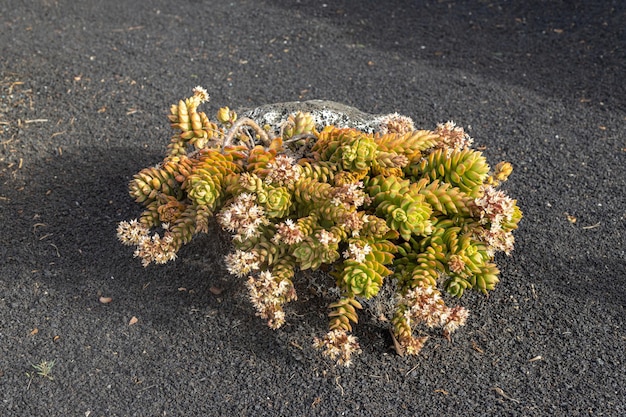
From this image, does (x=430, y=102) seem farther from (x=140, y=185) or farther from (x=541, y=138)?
(x=140, y=185)

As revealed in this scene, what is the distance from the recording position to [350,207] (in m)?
2.43

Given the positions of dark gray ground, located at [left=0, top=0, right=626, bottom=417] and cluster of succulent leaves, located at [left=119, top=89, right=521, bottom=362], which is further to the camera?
dark gray ground, located at [left=0, top=0, right=626, bottom=417]

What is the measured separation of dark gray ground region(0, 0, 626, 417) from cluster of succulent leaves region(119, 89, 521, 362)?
12.8 inches

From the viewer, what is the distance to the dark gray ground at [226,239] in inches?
102

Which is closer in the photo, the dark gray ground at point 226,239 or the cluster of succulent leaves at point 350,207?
the cluster of succulent leaves at point 350,207

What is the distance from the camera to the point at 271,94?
177 inches

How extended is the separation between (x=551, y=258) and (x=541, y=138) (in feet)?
3.70

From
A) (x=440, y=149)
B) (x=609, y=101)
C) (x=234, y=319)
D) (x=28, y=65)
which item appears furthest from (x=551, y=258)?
(x=28, y=65)

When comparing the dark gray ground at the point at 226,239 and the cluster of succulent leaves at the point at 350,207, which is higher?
the cluster of succulent leaves at the point at 350,207

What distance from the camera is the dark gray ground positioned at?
2598 mm

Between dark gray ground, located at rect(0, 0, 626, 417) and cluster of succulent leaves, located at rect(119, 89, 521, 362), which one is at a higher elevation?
cluster of succulent leaves, located at rect(119, 89, 521, 362)

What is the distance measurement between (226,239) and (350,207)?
2.26 feet

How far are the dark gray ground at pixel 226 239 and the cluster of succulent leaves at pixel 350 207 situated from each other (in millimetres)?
326

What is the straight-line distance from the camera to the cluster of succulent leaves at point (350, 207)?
242cm
